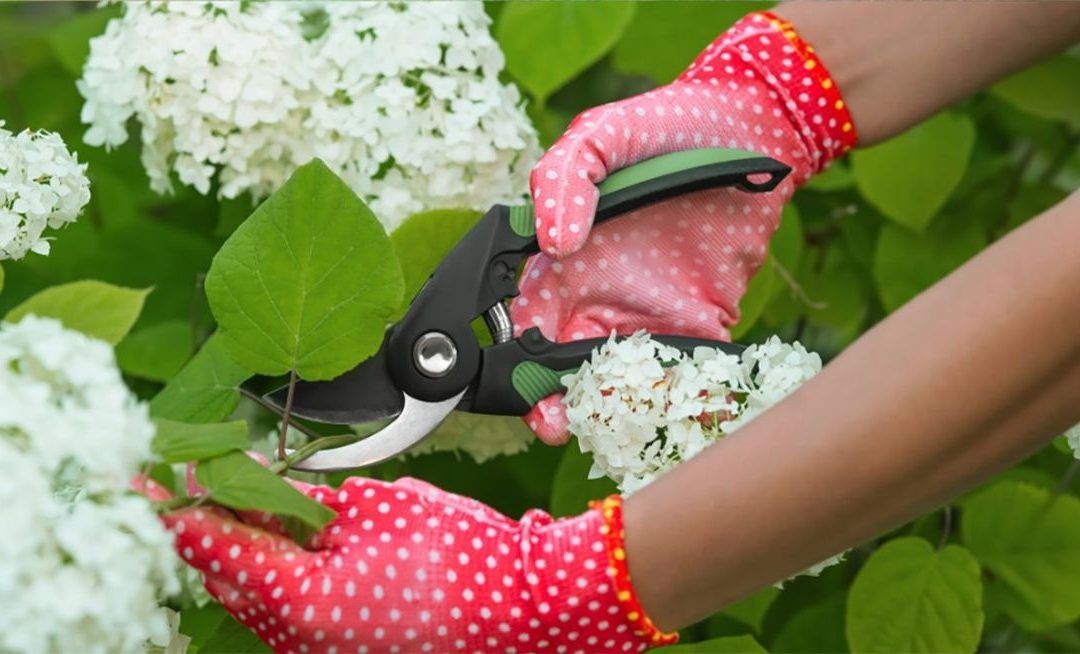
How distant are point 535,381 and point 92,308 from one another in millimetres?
267

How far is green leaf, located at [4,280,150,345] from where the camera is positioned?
70 centimetres

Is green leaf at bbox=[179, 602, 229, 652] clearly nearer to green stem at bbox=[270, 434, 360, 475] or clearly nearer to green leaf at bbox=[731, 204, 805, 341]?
green stem at bbox=[270, 434, 360, 475]

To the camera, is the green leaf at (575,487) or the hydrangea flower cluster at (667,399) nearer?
the hydrangea flower cluster at (667,399)

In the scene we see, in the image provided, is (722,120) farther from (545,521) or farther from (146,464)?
(146,464)

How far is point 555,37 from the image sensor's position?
880 millimetres

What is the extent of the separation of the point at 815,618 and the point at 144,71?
0.63m

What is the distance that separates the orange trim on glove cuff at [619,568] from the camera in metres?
0.55

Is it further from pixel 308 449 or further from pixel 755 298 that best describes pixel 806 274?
pixel 308 449

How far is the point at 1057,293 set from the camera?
49 cm

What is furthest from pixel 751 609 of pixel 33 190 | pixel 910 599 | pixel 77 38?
pixel 77 38

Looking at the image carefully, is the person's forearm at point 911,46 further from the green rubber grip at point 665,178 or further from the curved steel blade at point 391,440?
the curved steel blade at point 391,440

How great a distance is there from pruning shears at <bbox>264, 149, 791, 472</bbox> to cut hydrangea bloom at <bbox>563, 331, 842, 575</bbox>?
0.05 meters

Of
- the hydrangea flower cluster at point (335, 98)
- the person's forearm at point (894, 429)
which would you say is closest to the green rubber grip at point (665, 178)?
the hydrangea flower cluster at point (335, 98)

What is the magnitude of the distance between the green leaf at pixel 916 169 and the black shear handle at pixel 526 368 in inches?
15.1
